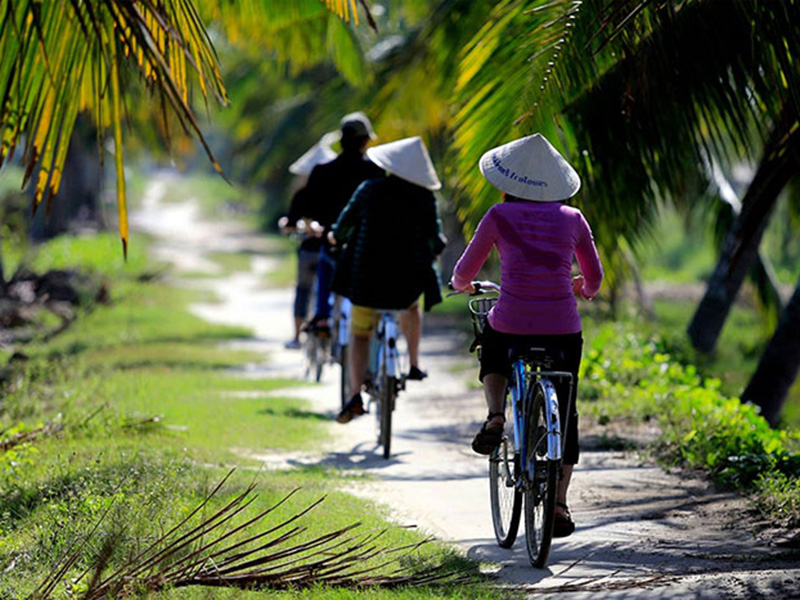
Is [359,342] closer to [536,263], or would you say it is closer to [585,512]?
[585,512]

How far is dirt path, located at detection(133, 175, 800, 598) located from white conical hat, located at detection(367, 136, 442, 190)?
1.82m

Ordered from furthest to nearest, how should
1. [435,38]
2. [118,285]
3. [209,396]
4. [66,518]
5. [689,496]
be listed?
[118,285]
[435,38]
[209,396]
[689,496]
[66,518]

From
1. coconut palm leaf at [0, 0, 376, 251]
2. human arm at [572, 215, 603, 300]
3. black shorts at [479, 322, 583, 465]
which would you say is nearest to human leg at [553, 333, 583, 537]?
black shorts at [479, 322, 583, 465]

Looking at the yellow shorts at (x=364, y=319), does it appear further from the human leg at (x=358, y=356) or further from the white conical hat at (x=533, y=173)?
the white conical hat at (x=533, y=173)

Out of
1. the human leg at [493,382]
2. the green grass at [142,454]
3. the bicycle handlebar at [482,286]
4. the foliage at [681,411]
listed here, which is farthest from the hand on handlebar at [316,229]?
the human leg at [493,382]

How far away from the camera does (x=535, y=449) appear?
18.2 feet

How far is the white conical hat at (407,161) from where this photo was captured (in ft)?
26.6

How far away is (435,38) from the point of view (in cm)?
1184

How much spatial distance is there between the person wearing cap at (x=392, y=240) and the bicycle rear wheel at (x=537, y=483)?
9.30ft

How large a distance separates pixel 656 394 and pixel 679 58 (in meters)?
3.15

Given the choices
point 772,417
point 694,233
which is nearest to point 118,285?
point 772,417

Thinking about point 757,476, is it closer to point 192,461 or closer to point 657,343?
point 192,461

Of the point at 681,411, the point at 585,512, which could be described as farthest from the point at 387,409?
the point at 681,411

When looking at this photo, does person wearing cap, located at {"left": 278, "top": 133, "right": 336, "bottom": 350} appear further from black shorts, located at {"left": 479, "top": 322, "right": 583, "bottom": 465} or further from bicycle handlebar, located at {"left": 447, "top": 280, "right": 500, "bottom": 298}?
black shorts, located at {"left": 479, "top": 322, "right": 583, "bottom": 465}
